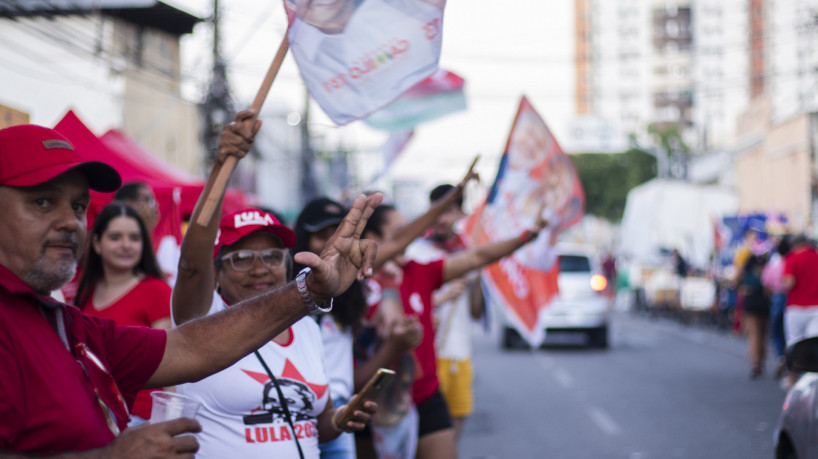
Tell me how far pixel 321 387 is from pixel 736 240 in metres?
20.7

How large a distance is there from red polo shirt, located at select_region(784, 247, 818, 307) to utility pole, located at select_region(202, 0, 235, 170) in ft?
33.5

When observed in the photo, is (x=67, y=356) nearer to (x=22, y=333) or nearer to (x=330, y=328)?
(x=22, y=333)

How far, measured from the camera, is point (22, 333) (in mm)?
1968

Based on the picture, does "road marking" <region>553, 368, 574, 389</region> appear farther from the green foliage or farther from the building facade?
the green foliage

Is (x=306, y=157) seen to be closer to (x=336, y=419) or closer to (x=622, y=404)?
(x=622, y=404)

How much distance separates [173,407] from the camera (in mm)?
2160

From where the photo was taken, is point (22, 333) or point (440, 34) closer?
point (22, 333)

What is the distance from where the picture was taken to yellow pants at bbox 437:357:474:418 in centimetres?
639

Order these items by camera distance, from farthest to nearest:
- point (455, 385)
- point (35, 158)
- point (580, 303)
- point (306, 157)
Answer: point (306, 157)
point (580, 303)
point (455, 385)
point (35, 158)

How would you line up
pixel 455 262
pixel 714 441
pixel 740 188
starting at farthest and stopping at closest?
1. pixel 740 188
2. pixel 714 441
3. pixel 455 262

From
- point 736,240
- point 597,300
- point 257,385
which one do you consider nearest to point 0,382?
point 257,385

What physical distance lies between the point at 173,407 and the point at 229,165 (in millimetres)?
812

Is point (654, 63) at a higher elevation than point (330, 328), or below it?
higher

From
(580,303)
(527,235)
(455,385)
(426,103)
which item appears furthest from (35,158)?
(580,303)
